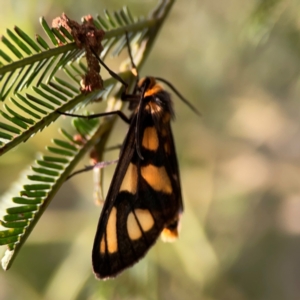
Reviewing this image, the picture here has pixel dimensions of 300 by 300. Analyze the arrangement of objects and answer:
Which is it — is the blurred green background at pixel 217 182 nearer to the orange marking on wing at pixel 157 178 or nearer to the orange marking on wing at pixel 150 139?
the orange marking on wing at pixel 157 178

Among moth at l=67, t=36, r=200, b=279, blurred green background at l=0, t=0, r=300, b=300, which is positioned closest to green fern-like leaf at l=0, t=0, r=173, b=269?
moth at l=67, t=36, r=200, b=279

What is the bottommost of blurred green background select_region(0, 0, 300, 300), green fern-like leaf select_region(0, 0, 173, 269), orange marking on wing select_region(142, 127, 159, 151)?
blurred green background select_region(0, 0, 300, 300)

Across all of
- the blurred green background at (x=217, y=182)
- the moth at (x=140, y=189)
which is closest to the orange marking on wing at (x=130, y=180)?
the moth at (x=140, y=189)

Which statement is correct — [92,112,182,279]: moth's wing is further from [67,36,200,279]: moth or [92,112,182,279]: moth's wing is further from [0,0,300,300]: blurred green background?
[0,0,300,300]: blurred green background

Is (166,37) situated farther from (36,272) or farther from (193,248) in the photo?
(36,272)

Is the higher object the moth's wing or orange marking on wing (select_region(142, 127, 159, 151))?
orange marking on wing (select_region(142, 127, 159, 151))

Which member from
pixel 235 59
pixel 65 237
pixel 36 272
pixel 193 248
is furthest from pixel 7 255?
pixel 235 59

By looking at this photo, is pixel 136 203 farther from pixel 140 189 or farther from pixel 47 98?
pixel 47 98
